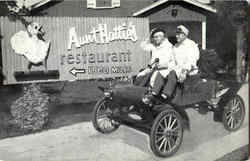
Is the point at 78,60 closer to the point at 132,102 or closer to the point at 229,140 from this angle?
the point at 132,102

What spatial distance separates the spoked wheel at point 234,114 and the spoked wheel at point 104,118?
4.56ft

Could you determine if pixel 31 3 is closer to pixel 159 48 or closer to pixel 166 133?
pixel 159 48

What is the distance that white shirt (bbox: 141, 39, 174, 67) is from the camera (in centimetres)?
311

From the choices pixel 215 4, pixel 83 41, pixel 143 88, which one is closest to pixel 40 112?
pixel 83 41

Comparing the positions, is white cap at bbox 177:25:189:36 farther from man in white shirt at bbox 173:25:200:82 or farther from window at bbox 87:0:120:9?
window at bbox 87:0:120:9

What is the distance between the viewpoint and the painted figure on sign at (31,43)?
2.87m

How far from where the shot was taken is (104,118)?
10.4 ft

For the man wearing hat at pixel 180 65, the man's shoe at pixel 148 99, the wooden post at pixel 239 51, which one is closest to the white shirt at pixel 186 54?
the man wearing hat at pixel 180 65

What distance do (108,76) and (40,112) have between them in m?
0.79

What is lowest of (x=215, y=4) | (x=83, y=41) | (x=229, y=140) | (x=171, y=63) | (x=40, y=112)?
(x=229, y=140)

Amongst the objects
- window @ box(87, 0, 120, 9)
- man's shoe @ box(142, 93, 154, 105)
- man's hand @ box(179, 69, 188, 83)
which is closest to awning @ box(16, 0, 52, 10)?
window @ box(87, 0, 120, 9)

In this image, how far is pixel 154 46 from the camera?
3.12 metres

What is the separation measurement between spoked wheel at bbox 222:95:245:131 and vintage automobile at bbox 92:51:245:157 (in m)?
0.12

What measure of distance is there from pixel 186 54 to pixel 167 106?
620 millimetres
